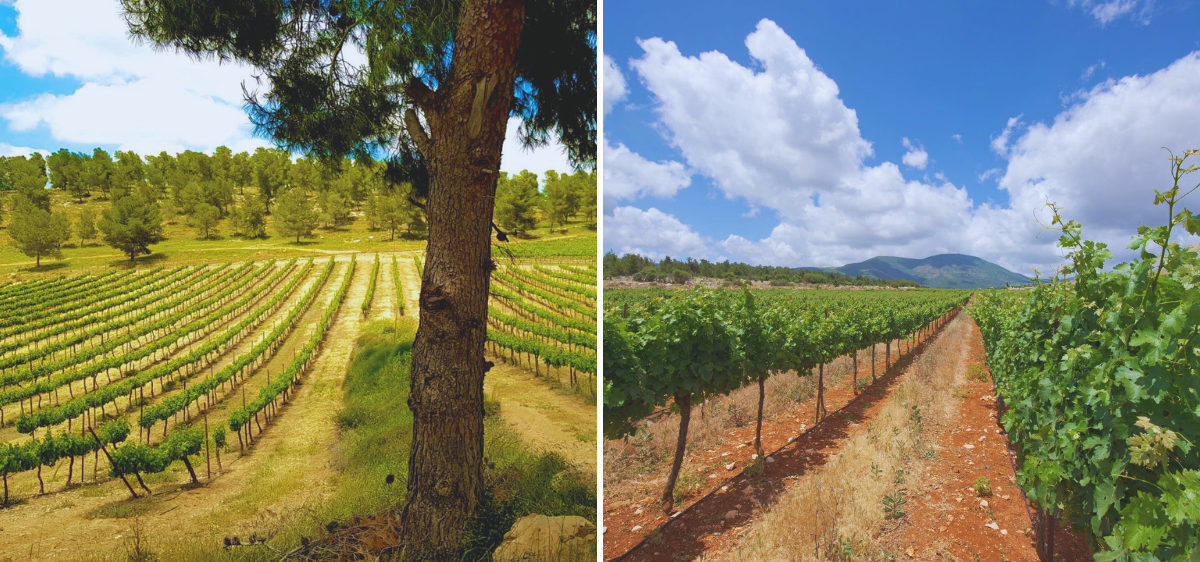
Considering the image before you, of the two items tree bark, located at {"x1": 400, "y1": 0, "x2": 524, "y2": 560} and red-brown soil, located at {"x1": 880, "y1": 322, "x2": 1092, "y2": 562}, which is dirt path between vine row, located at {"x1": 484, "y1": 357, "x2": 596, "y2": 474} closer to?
tree bark, located at {"x1": 400, "y1": 0, "x2": 524, "y2": 560}

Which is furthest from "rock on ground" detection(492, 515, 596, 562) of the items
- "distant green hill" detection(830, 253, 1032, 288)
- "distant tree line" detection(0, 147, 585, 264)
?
"distant green hill" detection(830, 253, 1032, 288)

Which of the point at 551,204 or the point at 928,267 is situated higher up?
the point at 551,204

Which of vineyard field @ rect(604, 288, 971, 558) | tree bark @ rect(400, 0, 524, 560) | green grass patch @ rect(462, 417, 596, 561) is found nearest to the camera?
tree bark @ rect(400, 0, 524, 560)

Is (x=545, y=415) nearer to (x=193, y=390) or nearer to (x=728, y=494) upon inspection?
(x=728, y=494)

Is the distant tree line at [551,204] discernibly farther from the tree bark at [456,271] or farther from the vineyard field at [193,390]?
the tree bark at [456,271]

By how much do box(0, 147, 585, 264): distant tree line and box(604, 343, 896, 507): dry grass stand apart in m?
3.21

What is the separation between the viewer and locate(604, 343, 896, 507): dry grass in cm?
445

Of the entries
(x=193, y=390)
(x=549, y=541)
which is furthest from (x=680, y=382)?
(x=193, y=390)

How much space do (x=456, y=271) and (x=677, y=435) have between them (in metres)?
4.47

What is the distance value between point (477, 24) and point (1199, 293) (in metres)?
2.86

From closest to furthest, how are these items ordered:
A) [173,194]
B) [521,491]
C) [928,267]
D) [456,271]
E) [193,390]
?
[456,271], [521,491], [193,390], [173,194], [928,267]

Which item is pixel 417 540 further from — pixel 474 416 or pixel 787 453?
pixel 787 453

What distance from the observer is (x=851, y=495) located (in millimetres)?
3541

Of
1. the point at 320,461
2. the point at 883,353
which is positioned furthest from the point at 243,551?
the point at 883,353
